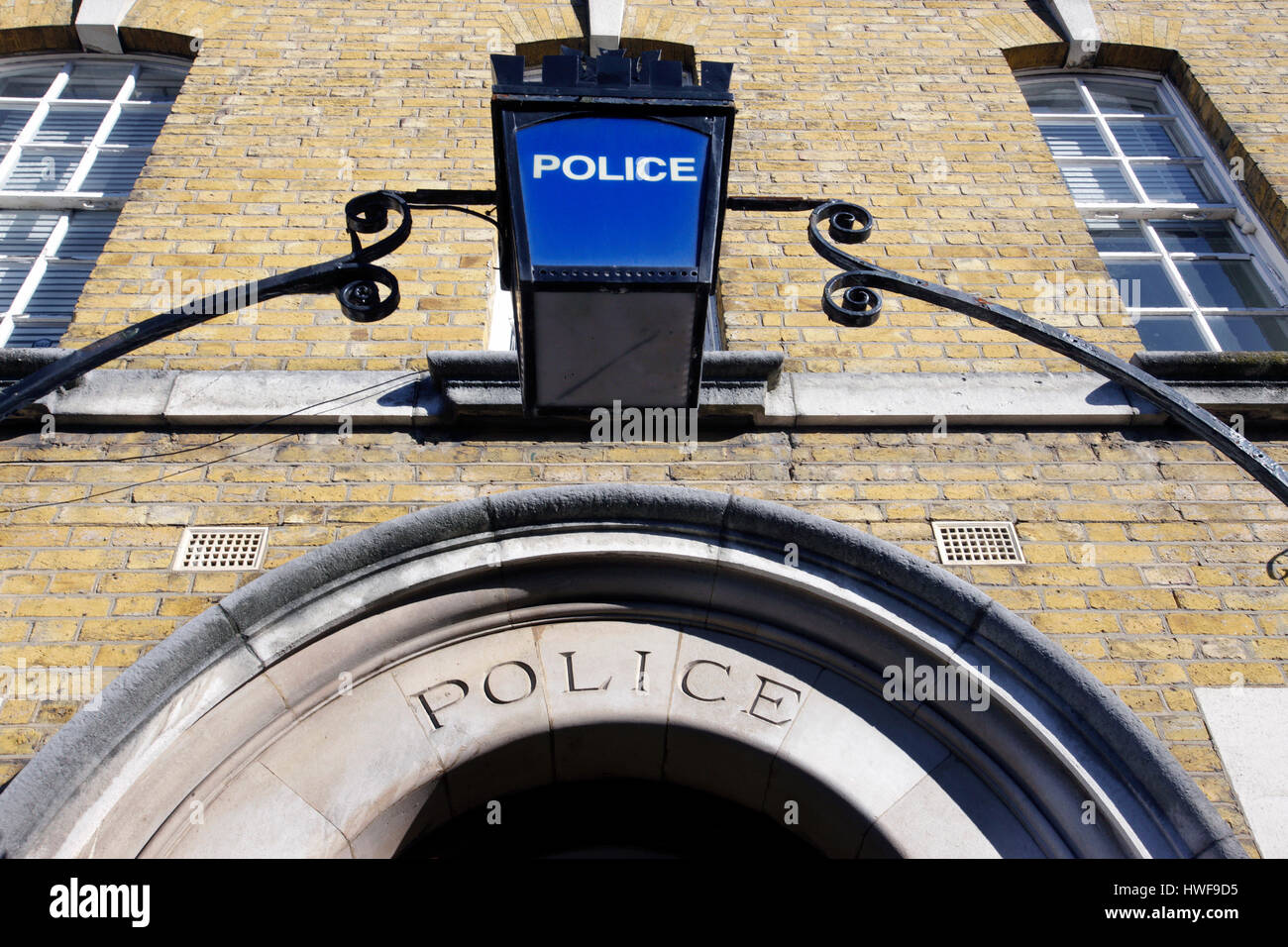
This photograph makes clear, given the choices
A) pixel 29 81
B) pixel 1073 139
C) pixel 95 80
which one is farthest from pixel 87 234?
pixel 1073 139

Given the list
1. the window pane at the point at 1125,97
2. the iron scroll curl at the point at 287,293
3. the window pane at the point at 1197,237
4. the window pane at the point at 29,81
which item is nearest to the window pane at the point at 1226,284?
the window pane at the point at 1197,237

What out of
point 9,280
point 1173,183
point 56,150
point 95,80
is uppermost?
point 95,80

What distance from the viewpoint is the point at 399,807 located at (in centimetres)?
317

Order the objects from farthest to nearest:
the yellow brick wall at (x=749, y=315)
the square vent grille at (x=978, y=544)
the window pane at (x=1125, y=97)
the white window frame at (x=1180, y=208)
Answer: the window pane at (x=1125, y=97) → the white window frame at (x=1180, y=208) → the square vent grille at (x=978, y=544) → the yellow brick wall at (x=749, y=315)

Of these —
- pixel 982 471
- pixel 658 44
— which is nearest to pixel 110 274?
pixel 658 44

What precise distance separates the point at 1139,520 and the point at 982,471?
1.88ft

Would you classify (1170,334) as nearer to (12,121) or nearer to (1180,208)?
(1180,208)

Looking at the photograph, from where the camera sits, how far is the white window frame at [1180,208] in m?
5.39

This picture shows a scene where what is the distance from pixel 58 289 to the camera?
Answer: 5.21 meters

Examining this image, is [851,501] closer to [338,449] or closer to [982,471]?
[982,471]

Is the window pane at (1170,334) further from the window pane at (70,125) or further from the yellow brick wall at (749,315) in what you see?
the window pane at (70,125)

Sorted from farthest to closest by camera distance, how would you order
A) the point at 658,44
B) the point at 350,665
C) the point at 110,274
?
the point at 658,44 → the point at 110,274 → the point at 350,665

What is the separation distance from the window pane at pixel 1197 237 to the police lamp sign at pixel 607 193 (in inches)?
159

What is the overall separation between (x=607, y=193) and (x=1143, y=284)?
3866mm
